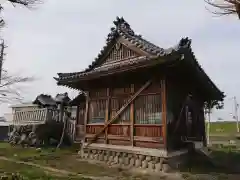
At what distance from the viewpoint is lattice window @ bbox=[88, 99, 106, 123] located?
13.3 metres

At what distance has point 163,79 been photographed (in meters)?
10.7

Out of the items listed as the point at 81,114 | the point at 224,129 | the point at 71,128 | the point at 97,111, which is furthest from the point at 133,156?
the point at 224,129

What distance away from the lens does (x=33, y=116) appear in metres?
21.2

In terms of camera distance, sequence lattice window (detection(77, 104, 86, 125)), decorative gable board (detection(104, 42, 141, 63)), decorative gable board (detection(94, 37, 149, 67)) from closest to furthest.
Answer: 1. decorative gable board (detection(94, 37, 149, 67))
2. decorative gable board (detection(104, 42, 141, 63))
3. lattice window (detection(77, 104, 86, 125))

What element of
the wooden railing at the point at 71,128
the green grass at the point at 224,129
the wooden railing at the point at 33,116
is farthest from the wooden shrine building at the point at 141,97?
→ the green grass at the point at 224,129

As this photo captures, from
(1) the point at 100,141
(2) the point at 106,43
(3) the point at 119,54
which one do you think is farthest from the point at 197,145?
(2) the point at 106,43

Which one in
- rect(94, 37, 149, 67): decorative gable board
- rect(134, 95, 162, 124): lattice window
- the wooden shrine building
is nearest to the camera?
the wooden shrine building

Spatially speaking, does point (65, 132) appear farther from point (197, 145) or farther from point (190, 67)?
point (190, 67)

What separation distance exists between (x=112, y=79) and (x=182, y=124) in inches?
174

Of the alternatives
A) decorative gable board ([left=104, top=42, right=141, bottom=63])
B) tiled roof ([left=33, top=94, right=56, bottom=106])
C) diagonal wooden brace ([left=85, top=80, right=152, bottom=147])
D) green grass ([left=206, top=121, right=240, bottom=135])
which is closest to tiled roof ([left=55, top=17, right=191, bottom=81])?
decorative gable board ([left=104, top=42, right=141, bottom=63])

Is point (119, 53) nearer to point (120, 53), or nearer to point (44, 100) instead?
point (120, 53)

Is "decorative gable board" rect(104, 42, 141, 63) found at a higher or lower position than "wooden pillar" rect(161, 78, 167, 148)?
higher

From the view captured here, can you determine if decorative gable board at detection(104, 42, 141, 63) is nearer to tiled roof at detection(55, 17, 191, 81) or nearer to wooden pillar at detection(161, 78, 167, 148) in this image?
tiled roof at detection(55, 17, 191, 81)

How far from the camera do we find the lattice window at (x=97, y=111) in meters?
13.3
